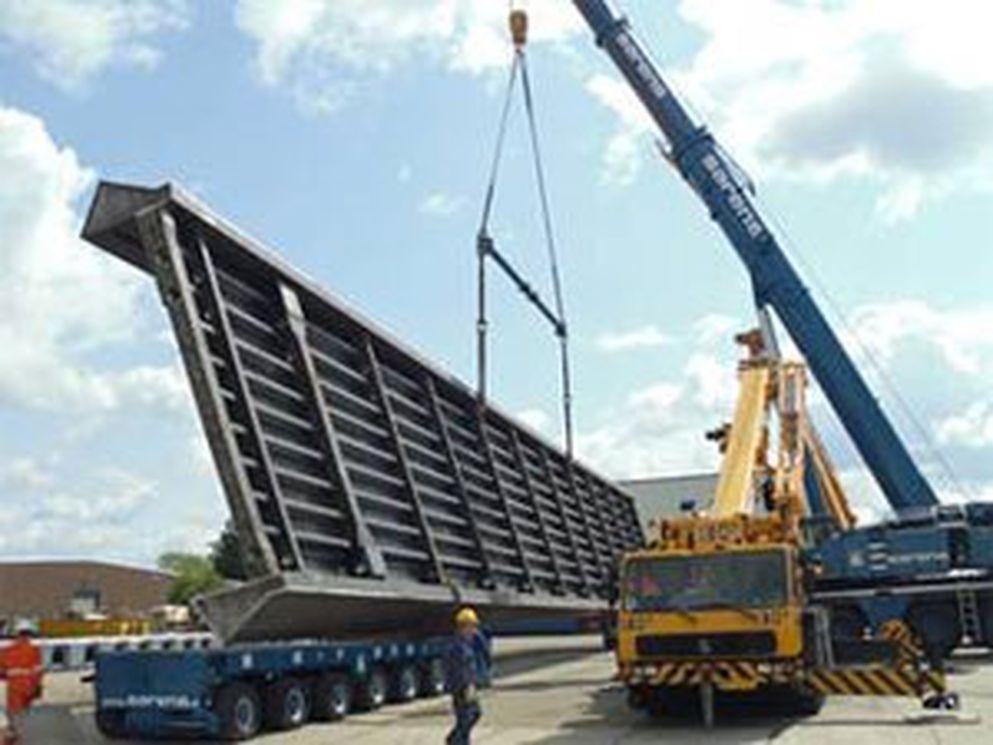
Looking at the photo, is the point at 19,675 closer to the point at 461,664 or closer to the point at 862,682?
the point at 461,664

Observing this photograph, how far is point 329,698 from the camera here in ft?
53.1

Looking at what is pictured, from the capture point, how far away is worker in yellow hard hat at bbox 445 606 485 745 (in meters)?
11.6

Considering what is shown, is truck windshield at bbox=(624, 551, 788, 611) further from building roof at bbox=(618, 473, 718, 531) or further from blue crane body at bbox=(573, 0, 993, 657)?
building roof at bbox=(618, 473, 718, 531)

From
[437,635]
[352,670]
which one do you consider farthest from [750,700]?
[437,635]

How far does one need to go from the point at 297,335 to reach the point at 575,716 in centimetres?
606

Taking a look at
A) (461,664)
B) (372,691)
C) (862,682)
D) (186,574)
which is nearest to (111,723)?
(372,691)

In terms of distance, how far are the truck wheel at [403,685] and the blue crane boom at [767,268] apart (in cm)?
1233

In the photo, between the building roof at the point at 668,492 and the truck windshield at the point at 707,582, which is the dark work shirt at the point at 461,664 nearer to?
the truck windshield at the point at 707,582

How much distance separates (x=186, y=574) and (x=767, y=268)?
53.3 meters

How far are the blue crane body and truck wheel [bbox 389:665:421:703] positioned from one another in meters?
8.47

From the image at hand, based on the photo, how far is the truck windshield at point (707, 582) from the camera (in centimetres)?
1479

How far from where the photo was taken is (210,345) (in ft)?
49.1

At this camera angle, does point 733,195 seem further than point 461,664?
Yes

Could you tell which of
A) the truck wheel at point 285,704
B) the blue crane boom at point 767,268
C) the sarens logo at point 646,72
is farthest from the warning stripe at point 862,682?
the sarens logo at point 646,72
